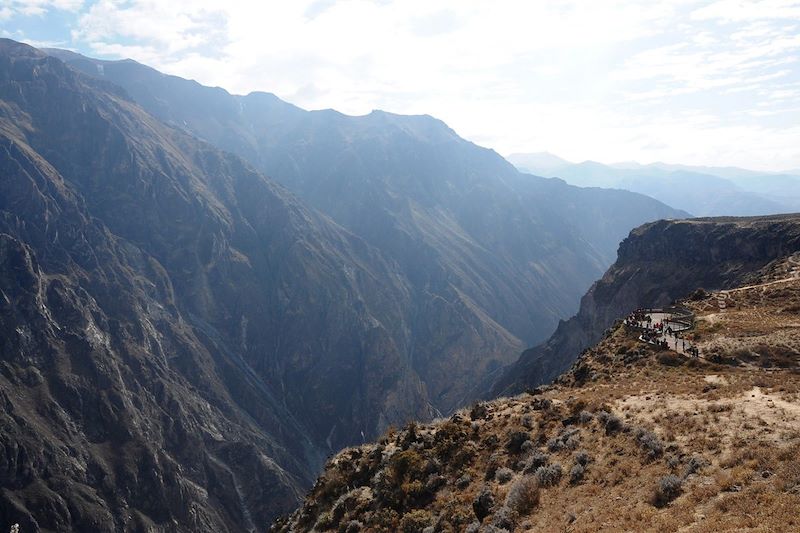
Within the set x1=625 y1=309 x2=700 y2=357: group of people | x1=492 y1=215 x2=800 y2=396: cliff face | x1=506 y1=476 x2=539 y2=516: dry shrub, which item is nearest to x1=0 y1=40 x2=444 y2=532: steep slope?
x1=492 y1=215 x2=800 y2=396: cliff face

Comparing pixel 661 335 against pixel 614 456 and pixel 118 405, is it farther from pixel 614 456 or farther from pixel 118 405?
pixel 118 405

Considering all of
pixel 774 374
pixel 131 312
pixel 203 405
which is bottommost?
pixel 203 405

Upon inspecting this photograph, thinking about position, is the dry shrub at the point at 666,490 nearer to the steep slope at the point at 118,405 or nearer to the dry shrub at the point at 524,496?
the dry shrub at the point at 524,496

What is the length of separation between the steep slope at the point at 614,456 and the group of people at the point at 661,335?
33.9 inches

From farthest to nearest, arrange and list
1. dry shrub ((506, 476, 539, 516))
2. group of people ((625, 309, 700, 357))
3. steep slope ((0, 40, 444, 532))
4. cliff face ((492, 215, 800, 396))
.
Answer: steep slope ((0, 40, 444, 532)) < cliff face ((492, 215, 800, 396)) < group of people ((625, 309, 700, 357)) < dry shrub ((506, 476, 539, 516))

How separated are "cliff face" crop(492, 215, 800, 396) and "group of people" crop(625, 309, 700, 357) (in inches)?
1750

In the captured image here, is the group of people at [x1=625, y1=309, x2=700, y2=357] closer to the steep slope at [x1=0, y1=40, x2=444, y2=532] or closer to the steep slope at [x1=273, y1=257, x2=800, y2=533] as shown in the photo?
the steep slope at [x1=273, y1=257, x2=800, y2=533]

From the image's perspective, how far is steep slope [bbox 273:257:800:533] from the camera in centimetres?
1650

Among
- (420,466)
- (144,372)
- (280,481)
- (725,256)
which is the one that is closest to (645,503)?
(420,466)

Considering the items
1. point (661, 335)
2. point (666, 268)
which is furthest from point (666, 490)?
point (666, 268)

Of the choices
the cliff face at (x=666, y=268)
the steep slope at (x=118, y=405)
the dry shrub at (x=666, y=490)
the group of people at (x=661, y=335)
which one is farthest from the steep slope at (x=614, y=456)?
the steep slope at (x=118, y=405)

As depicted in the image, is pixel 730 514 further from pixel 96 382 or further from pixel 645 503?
pixel 96 382

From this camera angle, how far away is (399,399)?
196 meters

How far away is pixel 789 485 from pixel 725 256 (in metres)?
98.7
